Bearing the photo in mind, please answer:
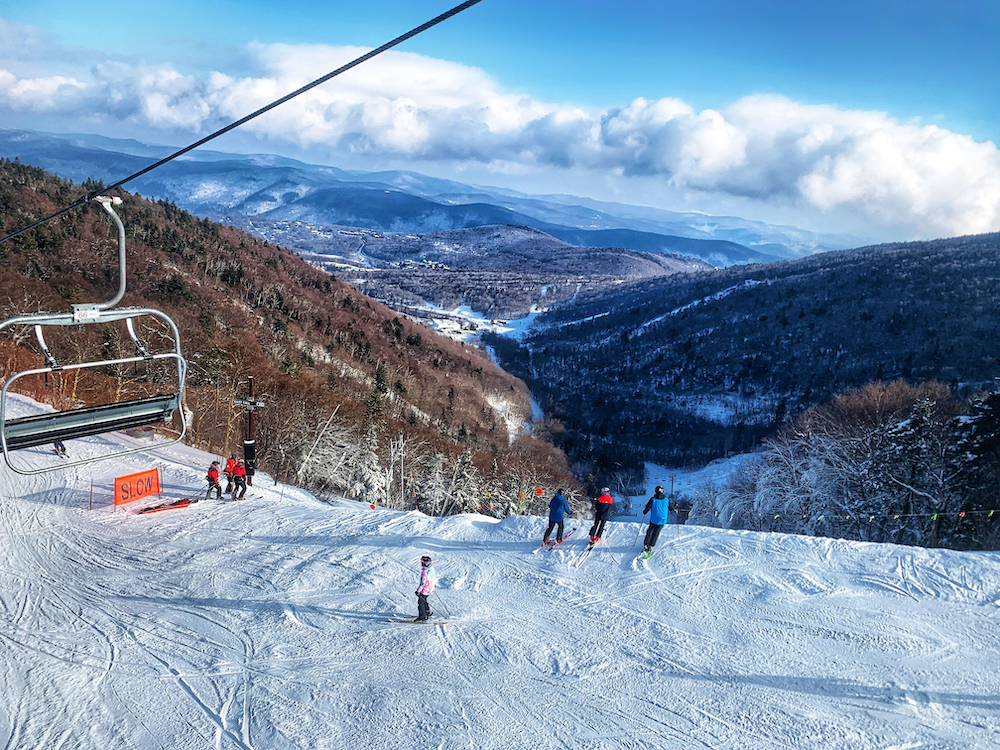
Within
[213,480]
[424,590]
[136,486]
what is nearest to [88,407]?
[424,590]

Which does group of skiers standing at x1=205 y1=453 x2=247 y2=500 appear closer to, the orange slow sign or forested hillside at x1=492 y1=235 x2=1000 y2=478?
the orange slow sign

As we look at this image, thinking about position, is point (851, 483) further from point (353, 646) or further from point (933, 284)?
point (933, 284)

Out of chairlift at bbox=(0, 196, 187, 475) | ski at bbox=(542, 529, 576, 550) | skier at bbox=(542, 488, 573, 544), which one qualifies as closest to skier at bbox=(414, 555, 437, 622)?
skier at bbox=(542, 488, 573, 544)

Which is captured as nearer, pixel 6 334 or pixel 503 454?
pixel 6 334

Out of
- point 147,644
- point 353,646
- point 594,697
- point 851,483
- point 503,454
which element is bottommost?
point 503,454

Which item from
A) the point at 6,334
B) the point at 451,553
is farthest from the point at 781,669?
the point at 6,334

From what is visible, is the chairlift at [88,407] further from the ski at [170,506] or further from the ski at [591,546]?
the ski at [170,506]

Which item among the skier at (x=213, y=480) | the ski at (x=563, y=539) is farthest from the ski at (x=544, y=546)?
the skier at (x=213, y=480)
